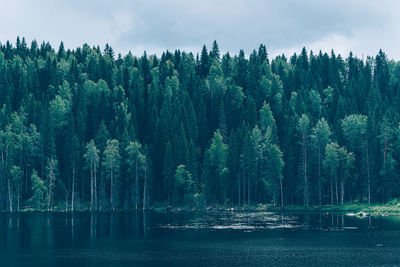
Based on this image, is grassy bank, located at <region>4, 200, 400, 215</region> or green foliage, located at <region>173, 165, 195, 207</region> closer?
grassy bank, located at <region>4, 200, 400, 215</region>

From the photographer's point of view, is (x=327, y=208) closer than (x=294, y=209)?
Yes

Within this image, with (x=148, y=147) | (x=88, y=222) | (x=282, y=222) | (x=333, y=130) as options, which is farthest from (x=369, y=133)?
(x=88, y=222)

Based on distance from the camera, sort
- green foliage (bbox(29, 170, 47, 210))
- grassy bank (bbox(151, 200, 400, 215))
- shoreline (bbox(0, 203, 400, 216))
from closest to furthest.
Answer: shoreline (bbox(0, 203, 400, 216)), grassy bank (bbox(151, 200, 400, 215)), green foliage (bbox(29, 170, 47, 210))

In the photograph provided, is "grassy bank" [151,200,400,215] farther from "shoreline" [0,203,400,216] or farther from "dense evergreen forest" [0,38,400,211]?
"dense evergreen forest" [0,38,400,211]

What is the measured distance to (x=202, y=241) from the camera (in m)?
85.9

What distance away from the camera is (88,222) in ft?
378

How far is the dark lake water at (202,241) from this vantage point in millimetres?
69875

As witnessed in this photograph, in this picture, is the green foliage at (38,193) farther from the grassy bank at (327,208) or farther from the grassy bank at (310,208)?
the grassy bank at (327,208)

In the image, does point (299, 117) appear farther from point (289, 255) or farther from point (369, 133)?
point (289, 255)

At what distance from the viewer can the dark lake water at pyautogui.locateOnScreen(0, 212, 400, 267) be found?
6988 cm

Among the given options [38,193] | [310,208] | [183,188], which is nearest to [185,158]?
[183,188]

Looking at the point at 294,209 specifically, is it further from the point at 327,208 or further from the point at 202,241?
the point at 202,241

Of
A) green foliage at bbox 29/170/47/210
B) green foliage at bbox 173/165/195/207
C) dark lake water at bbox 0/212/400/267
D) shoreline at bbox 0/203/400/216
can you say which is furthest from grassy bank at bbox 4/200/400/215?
dark lake water at bbox 0/212/400/267

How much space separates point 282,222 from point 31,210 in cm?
6850
